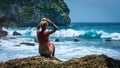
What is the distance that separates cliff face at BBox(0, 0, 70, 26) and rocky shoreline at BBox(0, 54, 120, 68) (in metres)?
88.2

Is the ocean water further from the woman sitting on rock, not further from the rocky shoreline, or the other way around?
the rocky shoreline

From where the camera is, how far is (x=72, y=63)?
718 cm

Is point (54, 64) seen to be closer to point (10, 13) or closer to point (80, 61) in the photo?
point (80, 61)

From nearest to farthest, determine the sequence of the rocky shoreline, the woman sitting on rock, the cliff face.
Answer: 1. the rocky shoreline
2. the woman sitting on rock
3. the cliff face

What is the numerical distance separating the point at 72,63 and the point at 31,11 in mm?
106208

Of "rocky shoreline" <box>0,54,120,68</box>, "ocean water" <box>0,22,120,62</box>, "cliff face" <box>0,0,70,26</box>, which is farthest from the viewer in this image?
"cliff face" <box>0,0,70,26</box>

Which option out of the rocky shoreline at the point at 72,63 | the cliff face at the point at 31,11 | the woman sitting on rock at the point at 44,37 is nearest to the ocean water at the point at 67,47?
the woman sitting on rock at the point at 44,37

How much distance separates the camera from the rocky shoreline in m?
7.01

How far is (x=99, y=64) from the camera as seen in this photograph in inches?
276

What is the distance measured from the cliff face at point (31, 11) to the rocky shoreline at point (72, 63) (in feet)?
289

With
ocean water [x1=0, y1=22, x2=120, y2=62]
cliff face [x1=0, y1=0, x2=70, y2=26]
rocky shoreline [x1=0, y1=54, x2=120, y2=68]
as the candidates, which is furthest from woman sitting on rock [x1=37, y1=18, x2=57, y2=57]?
cliff face [x1=0, y1=0, x2=70, y2=26]

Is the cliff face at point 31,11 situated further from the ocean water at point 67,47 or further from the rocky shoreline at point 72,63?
the rocky shoreline at point 72,63

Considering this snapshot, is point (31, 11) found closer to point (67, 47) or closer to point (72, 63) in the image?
point (67, 47)

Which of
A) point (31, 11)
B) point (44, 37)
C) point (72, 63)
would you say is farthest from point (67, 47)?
point (31, 11)
